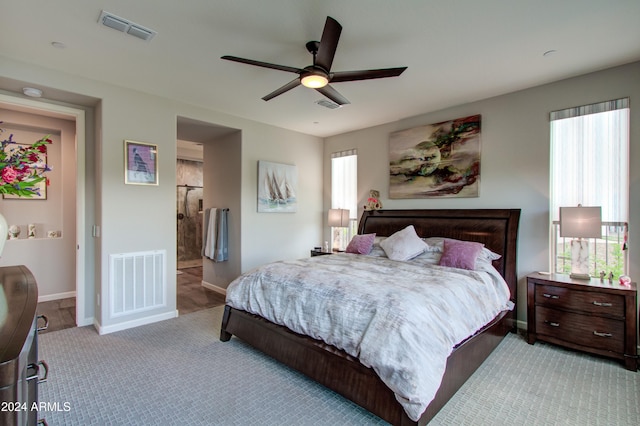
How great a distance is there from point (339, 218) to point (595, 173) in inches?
134

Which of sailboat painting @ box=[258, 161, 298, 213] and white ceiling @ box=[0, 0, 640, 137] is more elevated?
white ceiling @ box=[0, 0, 640, 137]

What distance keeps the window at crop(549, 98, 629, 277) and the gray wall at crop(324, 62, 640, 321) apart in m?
0.07

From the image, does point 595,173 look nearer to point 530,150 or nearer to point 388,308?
point 530,150

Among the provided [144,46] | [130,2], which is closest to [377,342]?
[130,2]

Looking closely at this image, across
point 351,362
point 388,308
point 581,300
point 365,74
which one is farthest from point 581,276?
point 365,74

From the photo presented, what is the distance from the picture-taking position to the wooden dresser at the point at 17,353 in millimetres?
720

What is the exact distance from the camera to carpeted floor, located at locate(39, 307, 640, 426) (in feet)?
6.91

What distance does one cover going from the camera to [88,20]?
2.40m

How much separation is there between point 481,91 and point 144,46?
373 cm

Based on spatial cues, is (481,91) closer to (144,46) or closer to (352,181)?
(352,181)

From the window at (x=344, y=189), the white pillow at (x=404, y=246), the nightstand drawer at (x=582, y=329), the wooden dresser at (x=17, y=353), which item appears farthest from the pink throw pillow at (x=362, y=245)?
the wooden dresser at (x=17, y=353)

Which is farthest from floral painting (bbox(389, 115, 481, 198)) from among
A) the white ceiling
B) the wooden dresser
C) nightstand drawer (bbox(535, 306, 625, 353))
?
the wooden dresser

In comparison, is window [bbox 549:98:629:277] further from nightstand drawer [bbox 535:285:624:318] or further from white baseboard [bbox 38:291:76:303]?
white baseboard [bbox 38:291:76:303]

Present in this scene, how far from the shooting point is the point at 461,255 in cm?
349
